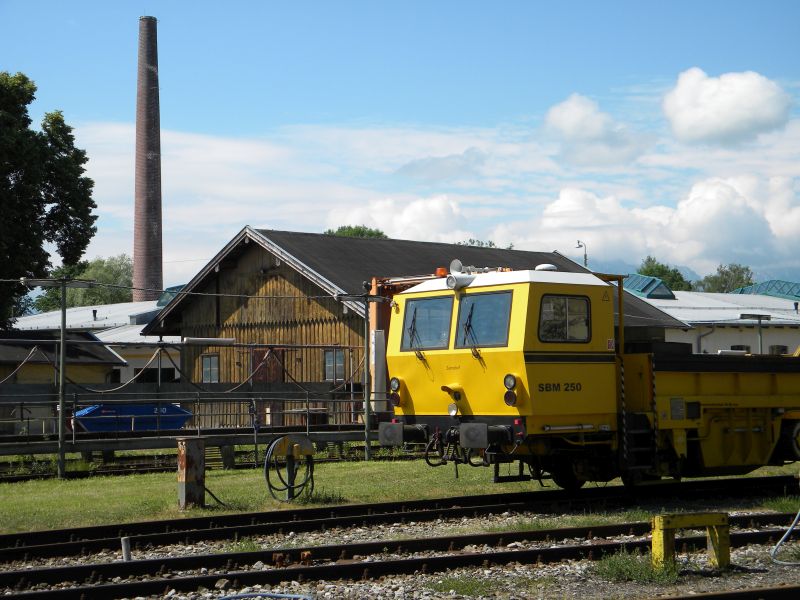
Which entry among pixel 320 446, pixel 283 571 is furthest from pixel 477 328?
pixel 320 446

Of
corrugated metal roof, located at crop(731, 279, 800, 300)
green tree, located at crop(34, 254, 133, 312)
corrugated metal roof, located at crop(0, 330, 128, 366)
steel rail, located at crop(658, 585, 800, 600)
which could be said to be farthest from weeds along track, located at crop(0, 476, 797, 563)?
green tree, located at crop(34, 254, 133, 312)

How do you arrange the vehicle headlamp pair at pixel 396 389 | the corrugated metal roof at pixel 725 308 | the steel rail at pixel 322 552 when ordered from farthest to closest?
the corrugated metal roof at pixel 725 308
the vehicle headlamp pair at pixel 396 389
the steel rail at pixel 322 552

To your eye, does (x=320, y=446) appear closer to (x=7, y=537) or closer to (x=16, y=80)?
(x=7, y=537)

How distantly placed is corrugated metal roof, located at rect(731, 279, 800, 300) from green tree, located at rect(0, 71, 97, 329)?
49.3 meters

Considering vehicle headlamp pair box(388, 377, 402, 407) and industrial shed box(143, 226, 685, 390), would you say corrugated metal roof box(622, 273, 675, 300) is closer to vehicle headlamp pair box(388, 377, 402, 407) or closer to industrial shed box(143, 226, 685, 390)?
industrial shed box(143, 226, 685, 390)

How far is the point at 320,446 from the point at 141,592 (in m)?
16.4

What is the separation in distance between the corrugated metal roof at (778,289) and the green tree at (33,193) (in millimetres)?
49292

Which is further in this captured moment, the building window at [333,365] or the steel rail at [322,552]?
the building window at [333,365]

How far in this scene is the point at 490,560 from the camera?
33.2ft

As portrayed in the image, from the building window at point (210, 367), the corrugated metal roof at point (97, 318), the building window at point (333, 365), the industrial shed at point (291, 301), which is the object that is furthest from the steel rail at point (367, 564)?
the corrugated metal roof at point (97, 318)

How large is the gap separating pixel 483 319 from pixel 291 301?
67.3 ft

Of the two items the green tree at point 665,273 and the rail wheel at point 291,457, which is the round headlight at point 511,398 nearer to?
the rail wheel at point 291,457

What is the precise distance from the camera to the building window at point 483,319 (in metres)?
13.7

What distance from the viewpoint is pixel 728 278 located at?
465 feet
